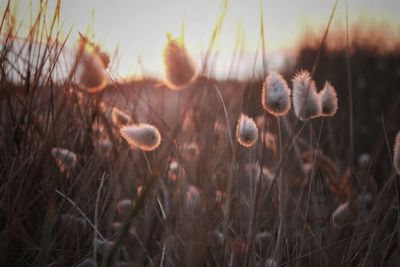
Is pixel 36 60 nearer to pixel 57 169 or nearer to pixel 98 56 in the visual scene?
pixel 98 56

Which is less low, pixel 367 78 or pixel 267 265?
pixel 367 78

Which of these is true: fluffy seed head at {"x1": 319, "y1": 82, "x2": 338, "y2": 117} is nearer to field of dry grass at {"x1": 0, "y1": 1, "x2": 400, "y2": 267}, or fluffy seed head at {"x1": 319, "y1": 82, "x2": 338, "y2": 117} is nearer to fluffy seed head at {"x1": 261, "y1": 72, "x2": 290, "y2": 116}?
field of dry grass at {"x1": 0, "y1": 1, "x2": 400, "y2": 267}

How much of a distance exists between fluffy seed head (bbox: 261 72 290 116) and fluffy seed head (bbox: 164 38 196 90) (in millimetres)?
→ 385

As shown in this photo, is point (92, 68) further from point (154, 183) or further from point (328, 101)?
point (328, 101)

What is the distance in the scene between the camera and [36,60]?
1.32 m

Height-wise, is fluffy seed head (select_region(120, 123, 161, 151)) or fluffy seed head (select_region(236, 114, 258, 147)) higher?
fluffy seed head (select_region(236, 114, 258, 147))

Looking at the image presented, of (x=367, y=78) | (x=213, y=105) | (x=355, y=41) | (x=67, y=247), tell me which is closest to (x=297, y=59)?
(x=355, y=41)

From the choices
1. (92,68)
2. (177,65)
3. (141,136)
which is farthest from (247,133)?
(92,68)

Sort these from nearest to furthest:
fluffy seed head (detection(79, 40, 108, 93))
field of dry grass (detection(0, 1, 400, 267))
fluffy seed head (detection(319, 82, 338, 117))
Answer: field of dry grass (detection(0, 1, 400, 267))
fluffy seed head (detection(319, 82, 338, 117))
fluffy seed head (detection(79, 40, 108, 93))

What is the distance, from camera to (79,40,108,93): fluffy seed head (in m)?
1.31

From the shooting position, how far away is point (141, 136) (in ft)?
3.58

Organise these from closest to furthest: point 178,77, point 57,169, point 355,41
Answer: point 57,169 → point 178,77 → point 355,41

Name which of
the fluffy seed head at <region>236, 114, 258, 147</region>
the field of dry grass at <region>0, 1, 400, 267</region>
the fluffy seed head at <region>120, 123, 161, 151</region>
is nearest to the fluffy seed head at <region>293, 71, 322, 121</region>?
the field of dry grass at <region>0, 1, 400, 267</region>

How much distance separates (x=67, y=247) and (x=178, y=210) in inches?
11.7
